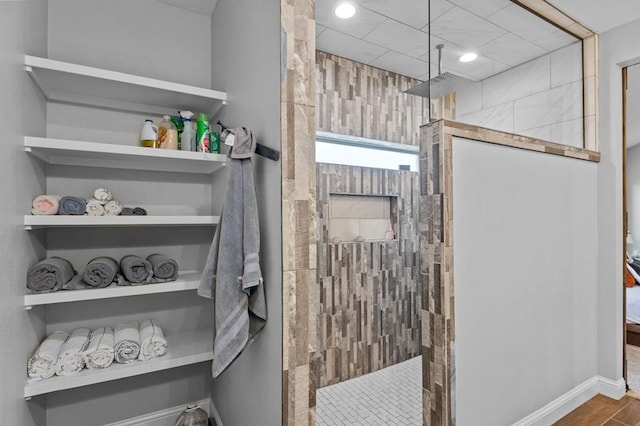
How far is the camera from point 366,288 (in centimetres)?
274

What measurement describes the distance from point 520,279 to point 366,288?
1.18m

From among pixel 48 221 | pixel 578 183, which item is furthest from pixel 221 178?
pixel 578 183

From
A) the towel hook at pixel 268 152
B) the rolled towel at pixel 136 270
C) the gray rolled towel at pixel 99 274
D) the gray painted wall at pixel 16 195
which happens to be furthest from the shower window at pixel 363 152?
the gray painted wall at pixel 16 195

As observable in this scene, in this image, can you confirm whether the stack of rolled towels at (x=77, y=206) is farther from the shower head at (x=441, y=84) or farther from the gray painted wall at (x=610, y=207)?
the gray painted wall at (x=610, y=207)

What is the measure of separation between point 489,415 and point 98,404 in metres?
2.02

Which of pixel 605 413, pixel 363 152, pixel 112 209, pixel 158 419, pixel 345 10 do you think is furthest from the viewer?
pixel 363 152

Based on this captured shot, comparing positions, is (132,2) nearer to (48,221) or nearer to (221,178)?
(221,178)

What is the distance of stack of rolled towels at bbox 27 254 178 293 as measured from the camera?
1.39 metres

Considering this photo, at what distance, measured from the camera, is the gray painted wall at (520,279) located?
1.58 metres

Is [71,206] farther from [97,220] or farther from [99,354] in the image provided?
[99,354]

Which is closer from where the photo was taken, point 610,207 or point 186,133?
point 186,133

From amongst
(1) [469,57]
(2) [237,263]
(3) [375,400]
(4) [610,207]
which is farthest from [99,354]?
(4) [610,207]

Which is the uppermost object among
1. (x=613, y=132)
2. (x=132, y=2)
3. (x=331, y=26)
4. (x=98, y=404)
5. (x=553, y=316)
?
(x=132, y=2)

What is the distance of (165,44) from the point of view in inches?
77.4
